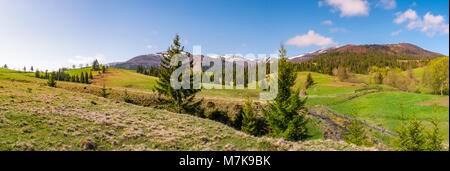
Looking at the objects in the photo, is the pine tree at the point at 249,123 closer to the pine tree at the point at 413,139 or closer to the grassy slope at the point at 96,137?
the grassy slope at the point at 96,137

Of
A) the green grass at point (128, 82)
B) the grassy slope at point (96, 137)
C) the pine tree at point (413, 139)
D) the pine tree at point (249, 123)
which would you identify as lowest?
the pine tree at point (249, 123)

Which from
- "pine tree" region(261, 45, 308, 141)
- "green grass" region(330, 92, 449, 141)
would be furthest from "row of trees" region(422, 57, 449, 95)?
"pine tree" region(261, 45, 308, 141)

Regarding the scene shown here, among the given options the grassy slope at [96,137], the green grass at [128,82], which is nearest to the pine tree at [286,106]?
the grassy slope at [96,137]

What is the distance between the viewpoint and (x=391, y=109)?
46469 mm

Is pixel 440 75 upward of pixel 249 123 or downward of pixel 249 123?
upward

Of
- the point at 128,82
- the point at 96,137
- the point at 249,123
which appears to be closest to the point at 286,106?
the point at 249,123

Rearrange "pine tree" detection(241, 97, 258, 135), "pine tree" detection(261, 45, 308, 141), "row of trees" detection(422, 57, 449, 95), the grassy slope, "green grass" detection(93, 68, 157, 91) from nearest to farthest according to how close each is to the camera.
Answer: the grassy slope → "row of trees" detection(422, 57, 449, 95) → "pine tree" detection(261, 45, 308, 141) → "pine tree" detection(241, 97, 258, 135) → "green grass" detection(93, 68, 157, 91)

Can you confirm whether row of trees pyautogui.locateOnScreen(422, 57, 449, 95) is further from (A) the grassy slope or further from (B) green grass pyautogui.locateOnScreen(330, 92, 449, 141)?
(A) the grassy slope

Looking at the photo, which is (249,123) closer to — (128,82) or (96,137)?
(96,137)

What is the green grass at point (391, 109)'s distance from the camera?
35.0 meters

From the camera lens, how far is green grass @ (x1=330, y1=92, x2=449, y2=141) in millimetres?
35025

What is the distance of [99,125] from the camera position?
671 inches
